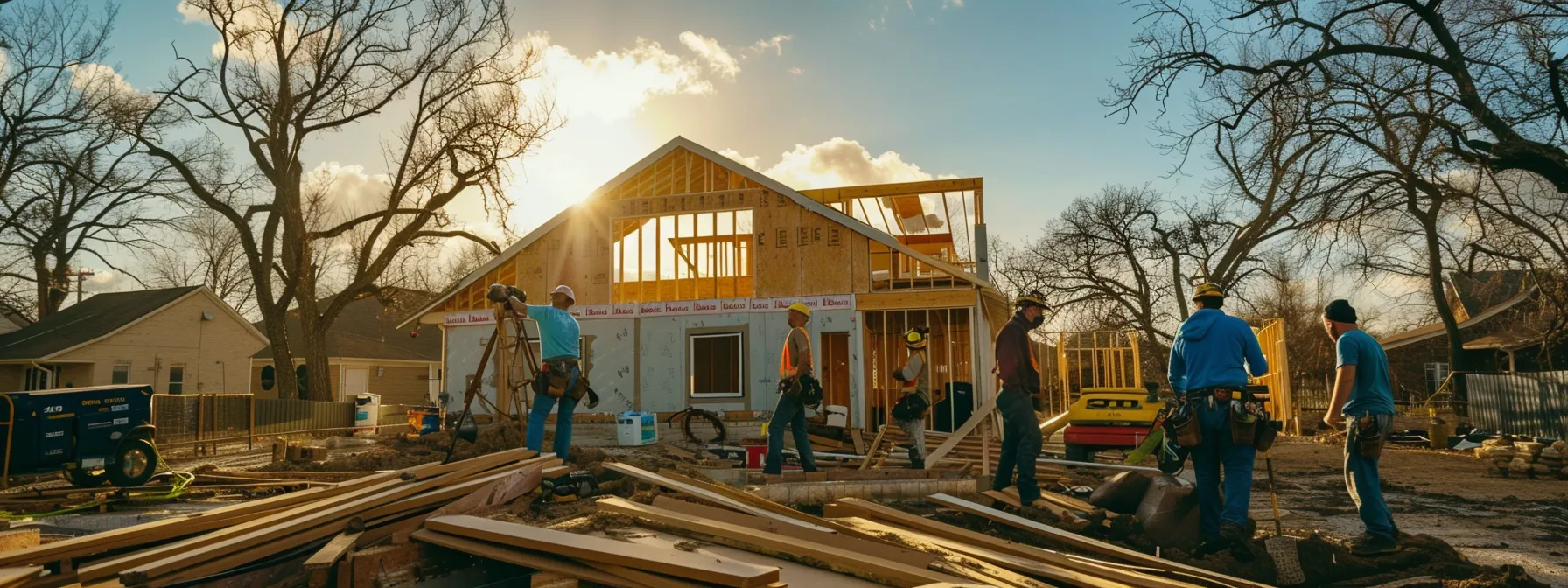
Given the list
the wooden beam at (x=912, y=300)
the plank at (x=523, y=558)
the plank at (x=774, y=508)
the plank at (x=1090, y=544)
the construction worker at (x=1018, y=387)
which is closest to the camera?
the plank at (x=523, y=558)

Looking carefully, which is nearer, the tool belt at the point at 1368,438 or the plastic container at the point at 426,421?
the tool belt at the point at 1368,438

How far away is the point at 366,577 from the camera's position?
3.94 metres

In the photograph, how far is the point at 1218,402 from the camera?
5848mm

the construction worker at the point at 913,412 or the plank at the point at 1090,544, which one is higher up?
the construction worker at the point at 913,412

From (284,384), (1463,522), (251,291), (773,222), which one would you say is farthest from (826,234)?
(251,291)

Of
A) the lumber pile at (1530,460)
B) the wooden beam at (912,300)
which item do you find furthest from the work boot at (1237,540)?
the wooden beam at (912,300)

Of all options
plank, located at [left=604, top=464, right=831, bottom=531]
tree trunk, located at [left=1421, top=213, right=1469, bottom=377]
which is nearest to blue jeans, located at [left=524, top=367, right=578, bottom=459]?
plank, located at [left=604, top=464, right=831, bottom=531]

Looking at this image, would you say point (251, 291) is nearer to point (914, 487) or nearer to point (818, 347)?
point (818, 347)

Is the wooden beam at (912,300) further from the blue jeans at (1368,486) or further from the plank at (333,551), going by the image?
the plank at (333,551)

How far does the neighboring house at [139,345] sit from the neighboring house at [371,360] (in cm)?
165

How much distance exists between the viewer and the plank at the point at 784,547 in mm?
3668

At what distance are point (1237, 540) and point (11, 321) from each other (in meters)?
42.0

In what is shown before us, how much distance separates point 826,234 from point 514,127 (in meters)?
10.8

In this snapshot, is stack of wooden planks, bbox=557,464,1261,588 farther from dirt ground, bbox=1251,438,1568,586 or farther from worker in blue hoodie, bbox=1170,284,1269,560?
dirt ground, bbox=1251,438,1568,586
